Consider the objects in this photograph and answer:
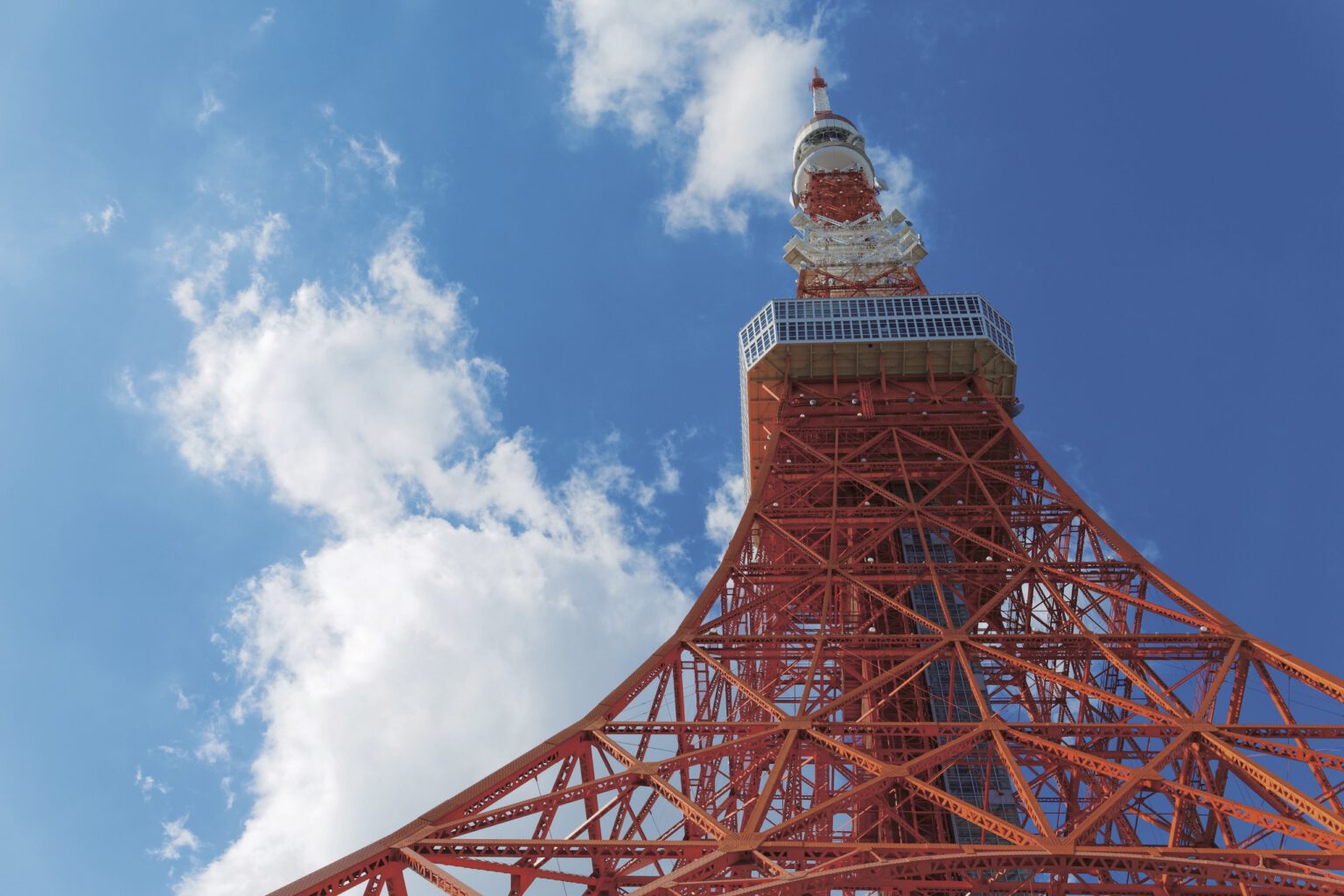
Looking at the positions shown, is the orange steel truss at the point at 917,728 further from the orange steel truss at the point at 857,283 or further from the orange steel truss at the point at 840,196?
the orange steel truss at the point at 840,196

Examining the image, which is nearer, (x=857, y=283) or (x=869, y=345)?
(x=869, y=345)

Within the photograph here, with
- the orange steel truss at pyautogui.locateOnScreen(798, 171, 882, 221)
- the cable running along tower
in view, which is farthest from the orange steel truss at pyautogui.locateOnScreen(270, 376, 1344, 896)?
the orange steel truss at pyautogui.locateOnScreen(798, 171, 882, 221)

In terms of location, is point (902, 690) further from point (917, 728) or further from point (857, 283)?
point (857, 283)

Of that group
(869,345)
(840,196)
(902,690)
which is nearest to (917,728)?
(902,690)

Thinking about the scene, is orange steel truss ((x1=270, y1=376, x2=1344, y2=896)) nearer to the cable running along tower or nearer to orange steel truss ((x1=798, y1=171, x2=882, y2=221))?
the cable running along tower

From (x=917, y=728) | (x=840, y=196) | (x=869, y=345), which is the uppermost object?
(x=840, y=196)

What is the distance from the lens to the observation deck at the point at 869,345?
32156mm

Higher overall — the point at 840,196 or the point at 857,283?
the point at 840,196

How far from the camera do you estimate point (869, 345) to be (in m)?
32.3

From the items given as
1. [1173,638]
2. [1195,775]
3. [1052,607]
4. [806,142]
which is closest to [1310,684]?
[1173,638]

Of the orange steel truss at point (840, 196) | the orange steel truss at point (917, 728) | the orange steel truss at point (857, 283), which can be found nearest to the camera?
the orange steel truss at point (917, 728)

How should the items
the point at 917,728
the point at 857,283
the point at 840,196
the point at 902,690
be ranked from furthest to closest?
1. the point at 840,196
2. the point at 857,283
3. the point at 902,690
4. the point at 917,728

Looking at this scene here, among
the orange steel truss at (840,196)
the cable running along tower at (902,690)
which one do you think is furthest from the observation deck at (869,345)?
the orange steel truss at (840,196)

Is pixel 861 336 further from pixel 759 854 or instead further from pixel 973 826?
pixel 759 854
